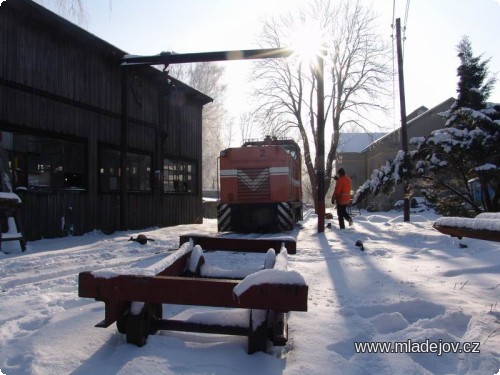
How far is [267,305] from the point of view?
2.57 m

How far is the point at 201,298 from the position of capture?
270 cm

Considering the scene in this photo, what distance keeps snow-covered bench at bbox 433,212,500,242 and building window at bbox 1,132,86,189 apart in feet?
29.2

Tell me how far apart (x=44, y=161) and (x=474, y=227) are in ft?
32.0

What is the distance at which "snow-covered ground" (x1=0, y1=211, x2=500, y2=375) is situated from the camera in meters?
2.67

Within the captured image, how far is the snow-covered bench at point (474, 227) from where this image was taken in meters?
2.78

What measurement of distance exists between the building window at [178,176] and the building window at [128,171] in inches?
45.2

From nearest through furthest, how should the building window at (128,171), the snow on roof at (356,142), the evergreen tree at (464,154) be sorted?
the evergreen tree at (464,154), the building window at (128,171), the snow on roof at (356,142)

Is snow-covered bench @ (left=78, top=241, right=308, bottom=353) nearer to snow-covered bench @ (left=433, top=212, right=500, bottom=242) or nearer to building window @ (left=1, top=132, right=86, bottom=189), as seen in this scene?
snow-covered bench @ (left=433, top=212, right=500, bottom=242)

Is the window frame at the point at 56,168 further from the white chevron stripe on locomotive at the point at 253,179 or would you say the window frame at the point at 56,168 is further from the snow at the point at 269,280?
the snow at the point at 269,280

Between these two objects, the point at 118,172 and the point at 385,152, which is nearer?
the point at 118,172

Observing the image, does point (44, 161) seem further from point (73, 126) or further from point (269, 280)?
point (269, 280)

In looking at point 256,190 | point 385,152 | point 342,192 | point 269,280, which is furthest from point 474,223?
point 385,152

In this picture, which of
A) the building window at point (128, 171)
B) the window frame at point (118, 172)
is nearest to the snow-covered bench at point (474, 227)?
the window frame at point (118, 172)

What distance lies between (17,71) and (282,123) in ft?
76.6
